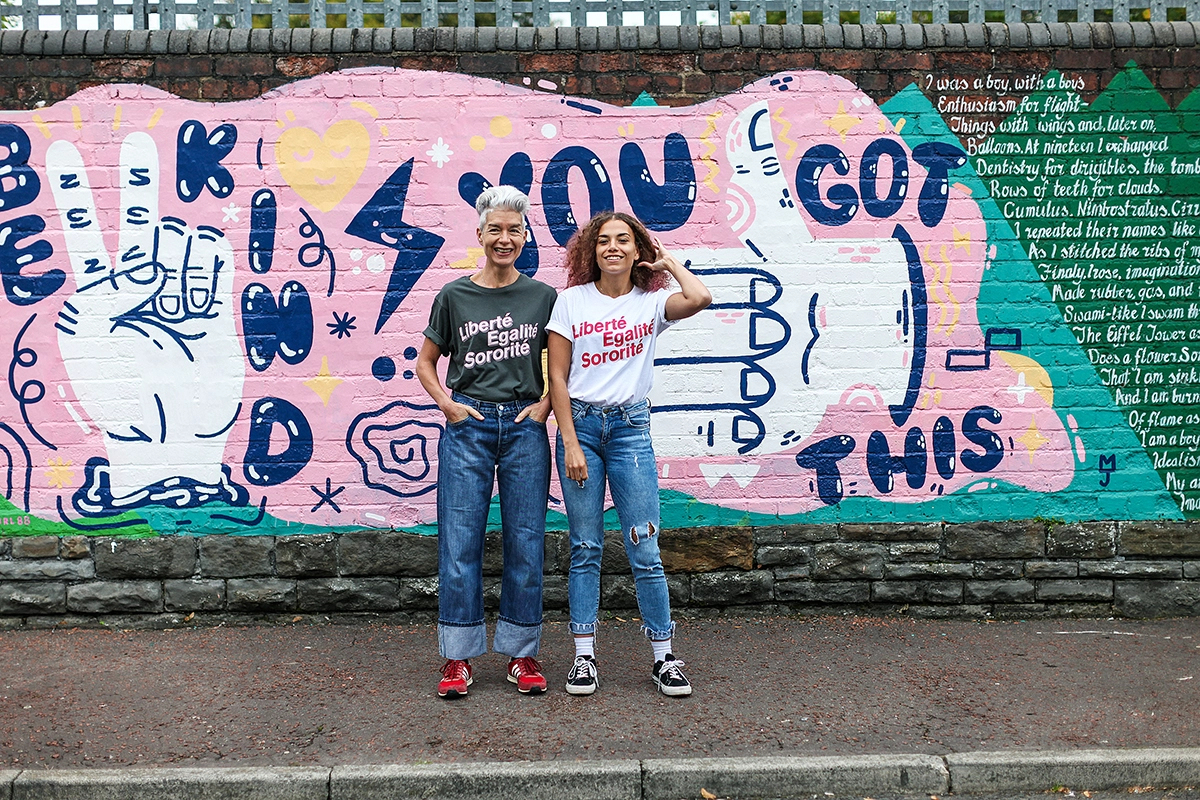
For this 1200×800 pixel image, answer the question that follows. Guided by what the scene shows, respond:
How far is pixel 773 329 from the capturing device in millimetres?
5996

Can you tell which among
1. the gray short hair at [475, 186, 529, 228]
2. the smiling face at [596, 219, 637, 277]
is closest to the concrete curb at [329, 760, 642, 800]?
the smiling face at [596, 219, 637, 277]

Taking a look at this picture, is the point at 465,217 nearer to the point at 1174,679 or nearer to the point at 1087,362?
the point at 1087,362

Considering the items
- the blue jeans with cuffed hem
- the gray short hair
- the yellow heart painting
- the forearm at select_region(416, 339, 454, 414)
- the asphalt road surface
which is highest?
the yellow heart painting

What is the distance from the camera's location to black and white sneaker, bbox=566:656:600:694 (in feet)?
15.2

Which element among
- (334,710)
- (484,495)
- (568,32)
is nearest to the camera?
(334,710)

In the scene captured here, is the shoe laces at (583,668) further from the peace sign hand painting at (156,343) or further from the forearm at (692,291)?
the peace sign hand painting at (156,343)

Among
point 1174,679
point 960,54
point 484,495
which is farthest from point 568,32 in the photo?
point 1174,679

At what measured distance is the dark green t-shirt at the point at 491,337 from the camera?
4680 mm

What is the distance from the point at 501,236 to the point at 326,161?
5.90ft

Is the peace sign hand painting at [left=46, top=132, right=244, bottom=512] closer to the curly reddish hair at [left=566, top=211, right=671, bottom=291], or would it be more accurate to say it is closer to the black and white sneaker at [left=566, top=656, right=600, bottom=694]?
the curly reddish hair at [left=566, top=211, right=671, bottom=291]

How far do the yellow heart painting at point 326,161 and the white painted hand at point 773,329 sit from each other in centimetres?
188

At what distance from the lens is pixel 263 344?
5.96 m

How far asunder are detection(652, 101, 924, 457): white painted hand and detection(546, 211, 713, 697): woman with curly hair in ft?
4.12

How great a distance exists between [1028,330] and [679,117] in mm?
2276
